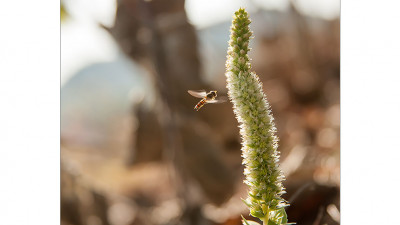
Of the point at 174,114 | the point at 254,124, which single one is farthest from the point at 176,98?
the point at 254,124

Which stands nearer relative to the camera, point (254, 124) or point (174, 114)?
point (254, 124)

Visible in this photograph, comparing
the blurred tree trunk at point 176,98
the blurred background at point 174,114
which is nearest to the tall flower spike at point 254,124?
the blurred background at point 174,114

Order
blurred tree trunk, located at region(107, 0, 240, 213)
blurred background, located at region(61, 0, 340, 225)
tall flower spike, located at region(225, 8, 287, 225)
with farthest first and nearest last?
blurred tree trunk, located at region(107, 0, 240, 213)
blurred background, located at region(61, 0, 340, 225)
tall flower spike, located at region(225, 8, 287, 225)

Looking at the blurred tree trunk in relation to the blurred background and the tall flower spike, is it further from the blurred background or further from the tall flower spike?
the tall flower spike

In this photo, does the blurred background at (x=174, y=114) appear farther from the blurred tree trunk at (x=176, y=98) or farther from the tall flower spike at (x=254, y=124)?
the tall flower spike at (x=254, y=124)

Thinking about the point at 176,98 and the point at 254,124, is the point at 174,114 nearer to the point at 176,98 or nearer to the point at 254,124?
the point at 176,98

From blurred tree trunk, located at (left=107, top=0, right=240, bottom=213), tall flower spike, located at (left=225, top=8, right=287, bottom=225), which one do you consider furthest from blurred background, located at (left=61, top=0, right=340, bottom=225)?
tall flower spike, located at (left=225, top=8, right=287, bottom=225)

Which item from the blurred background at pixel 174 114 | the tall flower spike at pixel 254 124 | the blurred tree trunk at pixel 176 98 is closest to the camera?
the tall flower spike at pixel 254 124
